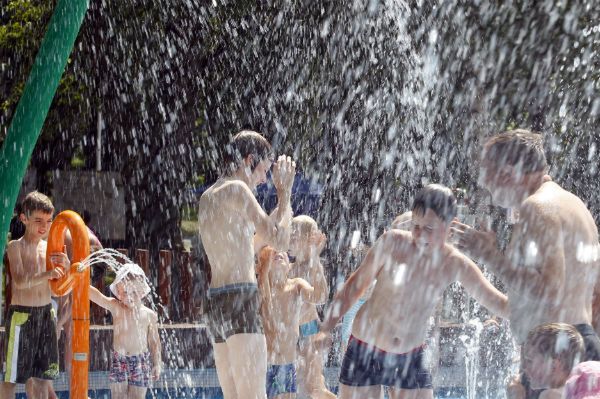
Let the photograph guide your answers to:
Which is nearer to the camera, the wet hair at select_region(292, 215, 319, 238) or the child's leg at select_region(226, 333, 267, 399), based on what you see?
the child's leg at select_region(226, 333, 267, 399)

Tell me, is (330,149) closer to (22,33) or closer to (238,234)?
(22,33)

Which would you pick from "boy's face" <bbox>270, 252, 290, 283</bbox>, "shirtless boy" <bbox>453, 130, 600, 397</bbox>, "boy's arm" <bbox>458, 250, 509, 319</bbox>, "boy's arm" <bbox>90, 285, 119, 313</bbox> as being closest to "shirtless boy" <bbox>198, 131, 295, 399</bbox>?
"boy's arm" <bbox>458, 250, 509, 319</bbox>

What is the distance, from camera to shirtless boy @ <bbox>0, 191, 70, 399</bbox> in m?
5.77

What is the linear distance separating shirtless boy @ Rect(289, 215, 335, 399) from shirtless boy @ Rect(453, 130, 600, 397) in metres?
2.70

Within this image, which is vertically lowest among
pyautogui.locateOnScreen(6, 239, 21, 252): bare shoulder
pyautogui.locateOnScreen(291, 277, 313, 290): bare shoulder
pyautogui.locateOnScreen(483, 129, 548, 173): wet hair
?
pyautogui.locateOnScreen(291, 277, 313, 290): bare shoulder

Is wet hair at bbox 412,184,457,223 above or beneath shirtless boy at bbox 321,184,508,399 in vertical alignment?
above

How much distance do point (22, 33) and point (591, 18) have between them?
9146 mm

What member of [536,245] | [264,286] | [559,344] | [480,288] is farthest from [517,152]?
[264,286]

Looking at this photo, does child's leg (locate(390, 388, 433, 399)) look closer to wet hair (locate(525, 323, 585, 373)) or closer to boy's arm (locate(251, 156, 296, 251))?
boy's arm (locate(251, 156, 296, 251))

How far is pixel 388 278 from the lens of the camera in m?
4.26

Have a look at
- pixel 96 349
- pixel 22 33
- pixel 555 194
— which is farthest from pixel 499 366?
pixel 22 33

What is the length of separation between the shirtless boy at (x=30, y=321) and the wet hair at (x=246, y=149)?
1.79 meters

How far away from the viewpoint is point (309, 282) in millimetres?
6195

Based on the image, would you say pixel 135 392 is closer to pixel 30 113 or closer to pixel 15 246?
pixel 15 246
